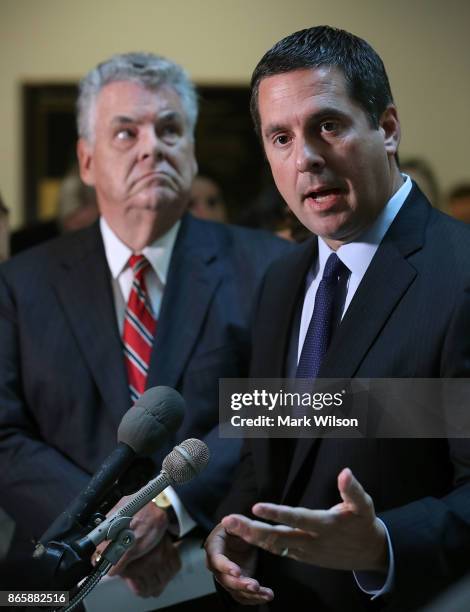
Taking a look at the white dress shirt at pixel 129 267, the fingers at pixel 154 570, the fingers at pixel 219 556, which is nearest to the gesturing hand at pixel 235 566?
the fingers at pixel 219 556

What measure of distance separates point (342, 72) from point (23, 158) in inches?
43.8

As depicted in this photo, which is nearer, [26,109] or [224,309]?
[224,309]

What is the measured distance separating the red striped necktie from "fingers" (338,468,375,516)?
0.59 metres

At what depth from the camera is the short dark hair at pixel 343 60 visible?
1.06 meters

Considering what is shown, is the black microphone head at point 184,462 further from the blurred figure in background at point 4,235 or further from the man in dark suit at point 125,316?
the blurred figure in background at point 4,235

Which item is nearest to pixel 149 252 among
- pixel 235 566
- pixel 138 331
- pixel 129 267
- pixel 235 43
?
pixel 129 267

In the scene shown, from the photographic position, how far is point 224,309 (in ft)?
4.73

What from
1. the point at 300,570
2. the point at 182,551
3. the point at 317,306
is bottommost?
the point at 182,551

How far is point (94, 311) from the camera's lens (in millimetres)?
1421

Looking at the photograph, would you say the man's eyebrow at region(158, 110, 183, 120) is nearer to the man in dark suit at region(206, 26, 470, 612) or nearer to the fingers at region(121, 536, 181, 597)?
the man in dark suit at region(206, 26, 470, 612)

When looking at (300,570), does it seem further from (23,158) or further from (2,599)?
(23,158)

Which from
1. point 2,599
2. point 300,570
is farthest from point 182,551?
point 2,599

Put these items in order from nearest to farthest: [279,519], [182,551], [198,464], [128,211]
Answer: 1. [279,519]
2. [198,464]
3. [182,551]
4. [128,211]

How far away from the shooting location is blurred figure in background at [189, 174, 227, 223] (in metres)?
1.81
